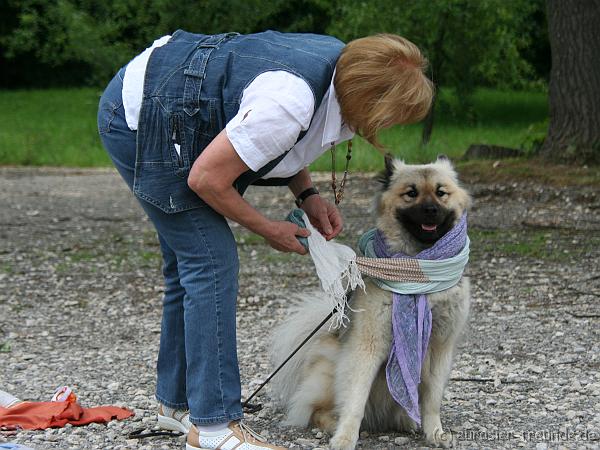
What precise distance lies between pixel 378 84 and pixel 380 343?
117 centimetres

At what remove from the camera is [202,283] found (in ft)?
11.0

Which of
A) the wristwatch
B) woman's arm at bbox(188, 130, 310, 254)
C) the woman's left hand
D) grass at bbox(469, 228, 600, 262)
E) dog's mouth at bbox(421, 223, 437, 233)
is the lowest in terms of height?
grass at bbox(469, 228, 600, 262)

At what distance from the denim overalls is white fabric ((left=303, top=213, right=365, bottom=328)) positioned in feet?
1.12

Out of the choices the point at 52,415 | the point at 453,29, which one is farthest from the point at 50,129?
the point at 52,415

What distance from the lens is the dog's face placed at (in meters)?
3.94

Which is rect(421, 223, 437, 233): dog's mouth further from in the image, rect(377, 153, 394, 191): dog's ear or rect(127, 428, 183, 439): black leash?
rect(127, 428, 183, 439): black leash

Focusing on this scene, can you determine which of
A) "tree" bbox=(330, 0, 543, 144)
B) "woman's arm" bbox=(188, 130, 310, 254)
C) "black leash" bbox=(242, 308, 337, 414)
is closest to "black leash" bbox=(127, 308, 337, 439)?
"black leash" bbox=(242, 308, 337, 414)

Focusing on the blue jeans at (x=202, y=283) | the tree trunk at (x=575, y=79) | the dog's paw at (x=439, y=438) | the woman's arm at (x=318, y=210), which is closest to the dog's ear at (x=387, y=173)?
the woman's arm at (x=318, y=210)

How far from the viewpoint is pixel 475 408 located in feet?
14.1

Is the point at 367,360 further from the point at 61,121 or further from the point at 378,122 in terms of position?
the point at 61,121

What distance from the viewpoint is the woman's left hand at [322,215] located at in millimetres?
3783

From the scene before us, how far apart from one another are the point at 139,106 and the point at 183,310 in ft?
2.91

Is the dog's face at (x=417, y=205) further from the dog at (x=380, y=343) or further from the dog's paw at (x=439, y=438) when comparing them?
the dog's paw at (x=439, y=438)

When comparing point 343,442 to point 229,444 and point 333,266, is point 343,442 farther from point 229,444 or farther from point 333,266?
point 333,266
